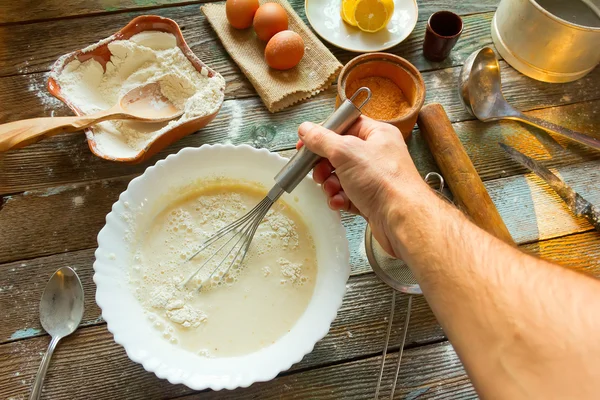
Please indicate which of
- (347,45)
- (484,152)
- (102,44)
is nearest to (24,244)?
(102,44)

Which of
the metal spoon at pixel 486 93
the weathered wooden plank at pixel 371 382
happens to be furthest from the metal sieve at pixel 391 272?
the metal spoon at pixel 486 93

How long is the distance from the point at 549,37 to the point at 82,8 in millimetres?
1045

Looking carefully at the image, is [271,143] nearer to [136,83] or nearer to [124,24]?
[136,83]

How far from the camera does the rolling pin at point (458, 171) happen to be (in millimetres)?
854

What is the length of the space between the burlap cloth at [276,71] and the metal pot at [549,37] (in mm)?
400

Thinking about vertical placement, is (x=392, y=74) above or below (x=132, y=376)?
above

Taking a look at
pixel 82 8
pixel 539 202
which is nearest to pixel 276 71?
pixel 82 8

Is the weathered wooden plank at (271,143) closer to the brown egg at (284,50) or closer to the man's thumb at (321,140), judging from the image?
the brown egg at (284,50)

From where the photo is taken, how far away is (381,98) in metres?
0.97

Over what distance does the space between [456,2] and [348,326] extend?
34.1 inches

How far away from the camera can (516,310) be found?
1.70 feet

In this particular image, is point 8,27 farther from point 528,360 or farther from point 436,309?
point 528,360

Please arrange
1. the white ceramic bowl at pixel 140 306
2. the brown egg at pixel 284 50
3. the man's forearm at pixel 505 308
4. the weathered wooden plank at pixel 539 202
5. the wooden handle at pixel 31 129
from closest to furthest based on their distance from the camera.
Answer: the man's forearm at pixel 505 308
the white ceramic bowl at pixel 140 306
the wooden handle at pixel 31 129
the weathered wooden plank at pixel 539 202
the brown egg at pixel 284 50

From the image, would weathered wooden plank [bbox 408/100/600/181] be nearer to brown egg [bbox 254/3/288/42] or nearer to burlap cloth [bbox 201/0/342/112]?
burlap cloth [bbox 201/0/342/112]
